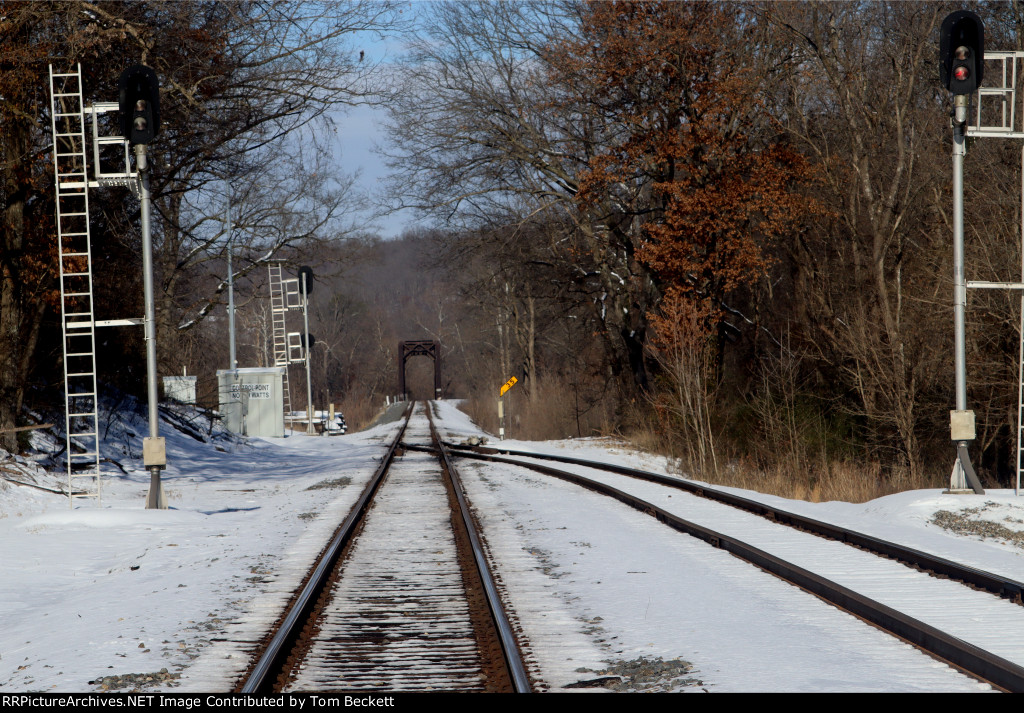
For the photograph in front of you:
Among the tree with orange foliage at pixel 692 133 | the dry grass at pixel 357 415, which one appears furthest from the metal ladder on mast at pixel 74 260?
the dry grass at pixel 357 415

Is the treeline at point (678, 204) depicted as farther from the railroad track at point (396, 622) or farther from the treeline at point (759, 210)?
the railroad track at point (396, 622)

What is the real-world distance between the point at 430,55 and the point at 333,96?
1363 cm

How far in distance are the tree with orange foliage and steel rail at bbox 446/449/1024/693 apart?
1866 cm

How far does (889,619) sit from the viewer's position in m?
6.91

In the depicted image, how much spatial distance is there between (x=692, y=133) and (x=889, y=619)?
24.5 meters

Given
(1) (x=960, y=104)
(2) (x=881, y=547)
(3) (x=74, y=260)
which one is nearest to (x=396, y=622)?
(2) (x=881, y=547)

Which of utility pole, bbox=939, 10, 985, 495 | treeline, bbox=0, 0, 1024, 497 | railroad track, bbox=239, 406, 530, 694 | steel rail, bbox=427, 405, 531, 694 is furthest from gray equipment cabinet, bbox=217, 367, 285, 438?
utility pole, bbox=939, 10, 985, 495

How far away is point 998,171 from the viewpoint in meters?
22.5

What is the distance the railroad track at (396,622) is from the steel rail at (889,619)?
2.68 meters

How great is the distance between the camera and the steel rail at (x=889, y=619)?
5.62 m

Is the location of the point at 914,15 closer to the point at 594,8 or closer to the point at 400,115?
the point at 594,8
